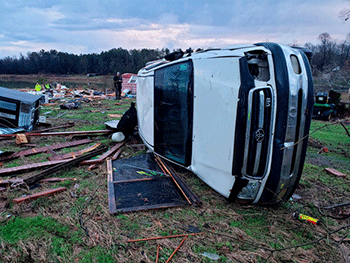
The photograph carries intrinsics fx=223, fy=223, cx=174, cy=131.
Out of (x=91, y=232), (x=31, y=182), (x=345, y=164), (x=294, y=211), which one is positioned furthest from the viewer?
(x=345, y=164)

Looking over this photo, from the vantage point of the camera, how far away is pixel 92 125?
311 inches

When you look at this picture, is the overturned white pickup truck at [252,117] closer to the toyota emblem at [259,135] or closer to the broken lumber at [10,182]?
the toyota emblem at [259,135]

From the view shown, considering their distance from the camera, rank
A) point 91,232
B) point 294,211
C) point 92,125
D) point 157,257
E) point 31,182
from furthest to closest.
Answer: point 92,125 < point 31,182 < point 294,211 < point 91,232 < point 157,257

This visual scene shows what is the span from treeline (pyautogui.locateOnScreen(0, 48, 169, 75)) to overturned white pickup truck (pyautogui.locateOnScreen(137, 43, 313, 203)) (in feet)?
188

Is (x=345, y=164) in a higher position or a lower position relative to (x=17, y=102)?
lower

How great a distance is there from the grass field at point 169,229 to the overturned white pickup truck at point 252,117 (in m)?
0.35

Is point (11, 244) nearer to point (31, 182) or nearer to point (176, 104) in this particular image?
point (31, 182)

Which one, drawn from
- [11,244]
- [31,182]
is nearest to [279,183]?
[11,244]

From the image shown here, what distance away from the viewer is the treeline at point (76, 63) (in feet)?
197

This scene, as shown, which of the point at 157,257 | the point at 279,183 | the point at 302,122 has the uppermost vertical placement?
the point at 302,122

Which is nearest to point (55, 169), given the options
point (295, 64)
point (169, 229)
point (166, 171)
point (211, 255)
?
point (166, 171)

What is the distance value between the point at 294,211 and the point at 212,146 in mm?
1313

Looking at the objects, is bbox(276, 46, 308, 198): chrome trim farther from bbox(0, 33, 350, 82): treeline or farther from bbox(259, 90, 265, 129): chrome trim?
bbox(0, 33, 350, 82): treeline

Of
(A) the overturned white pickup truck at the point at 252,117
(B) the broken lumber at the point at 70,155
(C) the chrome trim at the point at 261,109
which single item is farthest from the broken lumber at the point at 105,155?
(C) the chrome trim at the point at 261,109
